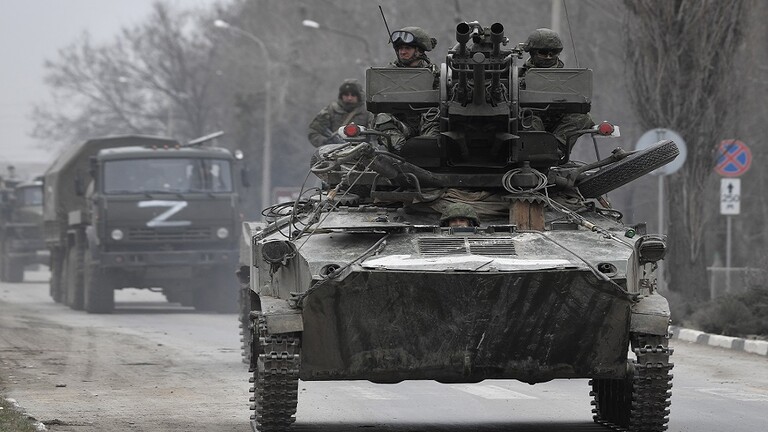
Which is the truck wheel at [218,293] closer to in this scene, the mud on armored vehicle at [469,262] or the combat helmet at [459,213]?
the mud on armored vehicle at [469,262]

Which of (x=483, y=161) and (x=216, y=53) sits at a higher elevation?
(x=216, y=53)

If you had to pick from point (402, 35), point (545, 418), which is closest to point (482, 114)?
point (402, 35)

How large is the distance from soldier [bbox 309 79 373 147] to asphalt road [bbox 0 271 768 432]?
2.27m

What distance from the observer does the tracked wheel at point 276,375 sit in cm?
952

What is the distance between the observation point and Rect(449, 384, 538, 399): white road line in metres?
13.4

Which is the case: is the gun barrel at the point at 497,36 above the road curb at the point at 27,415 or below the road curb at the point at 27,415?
above

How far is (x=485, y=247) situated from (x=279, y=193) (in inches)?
1128

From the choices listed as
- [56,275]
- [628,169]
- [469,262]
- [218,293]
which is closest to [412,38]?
[628,169]

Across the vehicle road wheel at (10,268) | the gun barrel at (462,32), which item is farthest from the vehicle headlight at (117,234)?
the gun barrel at (462,32)

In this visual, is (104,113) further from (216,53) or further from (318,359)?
(318,359)

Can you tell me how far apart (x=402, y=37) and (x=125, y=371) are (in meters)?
5.46

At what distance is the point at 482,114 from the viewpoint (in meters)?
10.4

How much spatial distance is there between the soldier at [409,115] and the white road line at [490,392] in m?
3.05

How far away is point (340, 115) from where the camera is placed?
52.9ft
